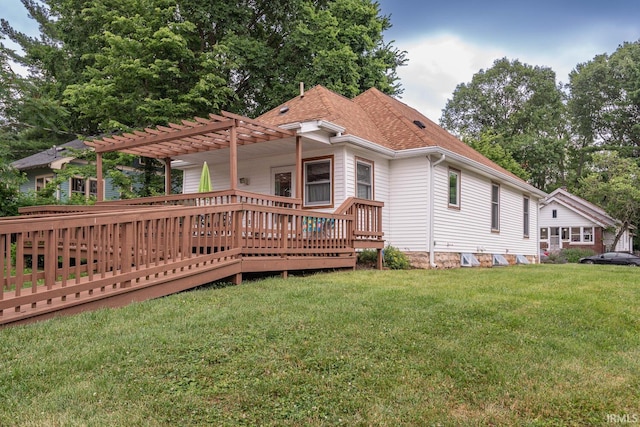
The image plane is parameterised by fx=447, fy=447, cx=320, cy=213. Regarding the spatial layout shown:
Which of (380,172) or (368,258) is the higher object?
(380,172)

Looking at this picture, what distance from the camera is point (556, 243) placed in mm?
33500

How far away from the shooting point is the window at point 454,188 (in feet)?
40.3

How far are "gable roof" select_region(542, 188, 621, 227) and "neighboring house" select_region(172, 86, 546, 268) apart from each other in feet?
71.3

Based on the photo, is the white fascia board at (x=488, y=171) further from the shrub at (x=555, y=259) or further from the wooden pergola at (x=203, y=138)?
the shrub at (x=555, y=259)

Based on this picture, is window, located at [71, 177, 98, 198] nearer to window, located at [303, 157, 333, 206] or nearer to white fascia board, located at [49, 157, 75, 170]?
white fascia board, located at [49, 157, 75, 170]

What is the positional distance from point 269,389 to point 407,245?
8831 millimetres

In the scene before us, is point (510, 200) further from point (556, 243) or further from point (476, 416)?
point (556, 243)

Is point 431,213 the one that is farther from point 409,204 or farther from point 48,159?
point 48,159

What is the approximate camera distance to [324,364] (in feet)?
11.5

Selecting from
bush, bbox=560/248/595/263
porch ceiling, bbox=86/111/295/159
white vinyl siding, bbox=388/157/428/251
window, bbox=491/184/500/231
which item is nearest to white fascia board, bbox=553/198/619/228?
bush, bbox=560/248/595/263

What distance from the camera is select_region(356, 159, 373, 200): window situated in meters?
10.9

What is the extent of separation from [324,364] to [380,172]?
8.60 meters

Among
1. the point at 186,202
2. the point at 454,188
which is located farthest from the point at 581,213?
the point at 186,202

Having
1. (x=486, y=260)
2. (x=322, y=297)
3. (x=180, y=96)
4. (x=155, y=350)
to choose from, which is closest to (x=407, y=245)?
(x=486, y=260)
